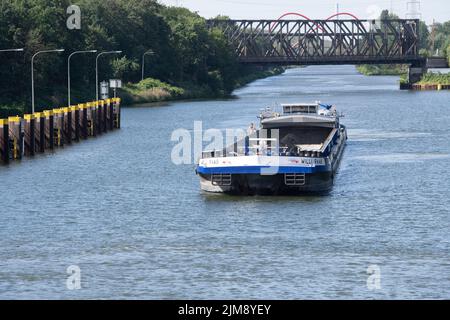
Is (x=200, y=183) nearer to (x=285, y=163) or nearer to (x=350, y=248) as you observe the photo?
(x=285, y=163)

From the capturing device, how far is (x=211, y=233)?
136 feet

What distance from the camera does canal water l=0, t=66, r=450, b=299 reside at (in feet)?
109

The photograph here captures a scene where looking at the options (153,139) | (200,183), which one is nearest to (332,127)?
(153,139)

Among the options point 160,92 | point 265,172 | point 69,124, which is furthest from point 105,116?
point 160,92

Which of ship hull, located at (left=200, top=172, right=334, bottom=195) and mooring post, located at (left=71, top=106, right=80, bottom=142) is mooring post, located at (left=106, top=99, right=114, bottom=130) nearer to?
mooring post, located at (left=71, top=106, right=80, bottom=142)

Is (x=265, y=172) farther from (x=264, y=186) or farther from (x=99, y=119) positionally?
(x=99, y=119)

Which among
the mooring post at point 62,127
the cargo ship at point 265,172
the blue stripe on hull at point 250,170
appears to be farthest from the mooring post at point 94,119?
the blue stripe on hull at point 250,170

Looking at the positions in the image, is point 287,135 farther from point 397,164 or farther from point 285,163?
point 285,163

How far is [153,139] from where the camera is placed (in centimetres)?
8444

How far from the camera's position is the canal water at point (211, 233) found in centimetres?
3316

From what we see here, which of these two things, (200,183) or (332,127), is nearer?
(200,183)

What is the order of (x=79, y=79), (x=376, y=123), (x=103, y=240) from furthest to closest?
(x=79, y=79) → (x=376, y=123) → (x=103, y=240)
